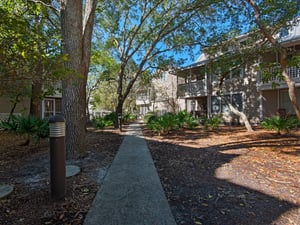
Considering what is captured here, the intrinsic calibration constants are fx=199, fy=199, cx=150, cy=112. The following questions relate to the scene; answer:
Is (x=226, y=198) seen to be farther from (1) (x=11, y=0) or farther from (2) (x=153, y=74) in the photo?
(2) (x=153, y=74)

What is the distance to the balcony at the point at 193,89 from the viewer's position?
19.0m

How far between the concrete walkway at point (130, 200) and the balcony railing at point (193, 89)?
Result: 50.5 ft

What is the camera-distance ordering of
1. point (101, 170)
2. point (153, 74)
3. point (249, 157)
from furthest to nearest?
point (153, 74) → point (249, 157) → point (101, 170)

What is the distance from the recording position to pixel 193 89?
1986 cm

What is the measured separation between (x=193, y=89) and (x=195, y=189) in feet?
55.9

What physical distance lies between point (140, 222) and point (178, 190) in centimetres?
124

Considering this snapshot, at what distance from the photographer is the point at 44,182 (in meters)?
3.88

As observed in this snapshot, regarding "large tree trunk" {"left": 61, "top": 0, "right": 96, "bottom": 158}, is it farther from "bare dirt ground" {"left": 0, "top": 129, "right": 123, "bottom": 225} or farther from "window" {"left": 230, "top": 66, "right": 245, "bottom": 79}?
"window" {"left": 230, "top": 66, "right": 245, "bottom": 79}

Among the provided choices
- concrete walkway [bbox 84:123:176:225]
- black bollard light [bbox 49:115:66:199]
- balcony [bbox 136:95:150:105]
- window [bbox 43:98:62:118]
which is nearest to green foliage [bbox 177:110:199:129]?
concrete walkway [bbox 84:123:176:225]

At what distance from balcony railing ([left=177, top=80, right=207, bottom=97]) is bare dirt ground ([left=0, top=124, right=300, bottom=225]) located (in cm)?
1315

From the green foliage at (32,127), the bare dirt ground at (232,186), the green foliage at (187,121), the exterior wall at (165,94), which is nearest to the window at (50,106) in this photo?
the exterior wall at (165,94)

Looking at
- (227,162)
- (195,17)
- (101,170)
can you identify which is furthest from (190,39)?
(101,170)

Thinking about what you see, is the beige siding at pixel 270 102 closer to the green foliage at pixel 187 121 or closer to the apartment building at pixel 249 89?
the apartment building at pixel 249 89

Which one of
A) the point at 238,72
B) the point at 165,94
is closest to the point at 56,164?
the point at 238,72
